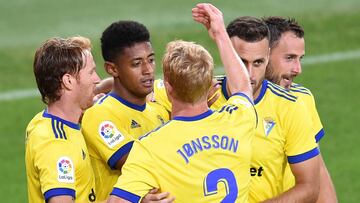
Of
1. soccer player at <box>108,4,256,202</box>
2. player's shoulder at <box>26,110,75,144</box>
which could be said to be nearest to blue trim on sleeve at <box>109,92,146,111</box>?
player's shoulder at <box>26,110,75,144</box>

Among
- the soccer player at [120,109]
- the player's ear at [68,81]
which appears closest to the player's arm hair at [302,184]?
the soccer player at [120,109]

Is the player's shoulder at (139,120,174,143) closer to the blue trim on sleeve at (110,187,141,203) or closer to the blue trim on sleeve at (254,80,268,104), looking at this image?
the blue trim on sleeve at (110,187,141,203)

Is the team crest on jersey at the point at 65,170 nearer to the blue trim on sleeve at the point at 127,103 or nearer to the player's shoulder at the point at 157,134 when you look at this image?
the player's shoulder at the point at 157,134

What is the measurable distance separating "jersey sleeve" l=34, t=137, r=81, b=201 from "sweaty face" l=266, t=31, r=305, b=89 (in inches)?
83.4

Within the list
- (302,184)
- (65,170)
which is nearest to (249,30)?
(302,184)

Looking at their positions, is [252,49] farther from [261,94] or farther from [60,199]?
[60,199]

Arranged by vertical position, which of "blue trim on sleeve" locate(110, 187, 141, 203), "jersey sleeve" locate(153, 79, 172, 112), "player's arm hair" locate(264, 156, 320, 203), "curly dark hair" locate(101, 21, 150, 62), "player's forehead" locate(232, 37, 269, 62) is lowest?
"player's arm hair" locate(264, 156, 320, 203)

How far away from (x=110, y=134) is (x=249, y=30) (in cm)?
126

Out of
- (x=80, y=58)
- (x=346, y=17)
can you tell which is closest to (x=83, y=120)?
(x=80, y=58)

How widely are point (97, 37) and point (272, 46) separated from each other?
989 cm

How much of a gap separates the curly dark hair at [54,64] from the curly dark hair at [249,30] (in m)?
1.23

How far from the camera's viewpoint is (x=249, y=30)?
730 centimetres

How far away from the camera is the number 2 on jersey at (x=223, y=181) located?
20.6ft

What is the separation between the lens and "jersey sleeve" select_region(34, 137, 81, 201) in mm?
6414
